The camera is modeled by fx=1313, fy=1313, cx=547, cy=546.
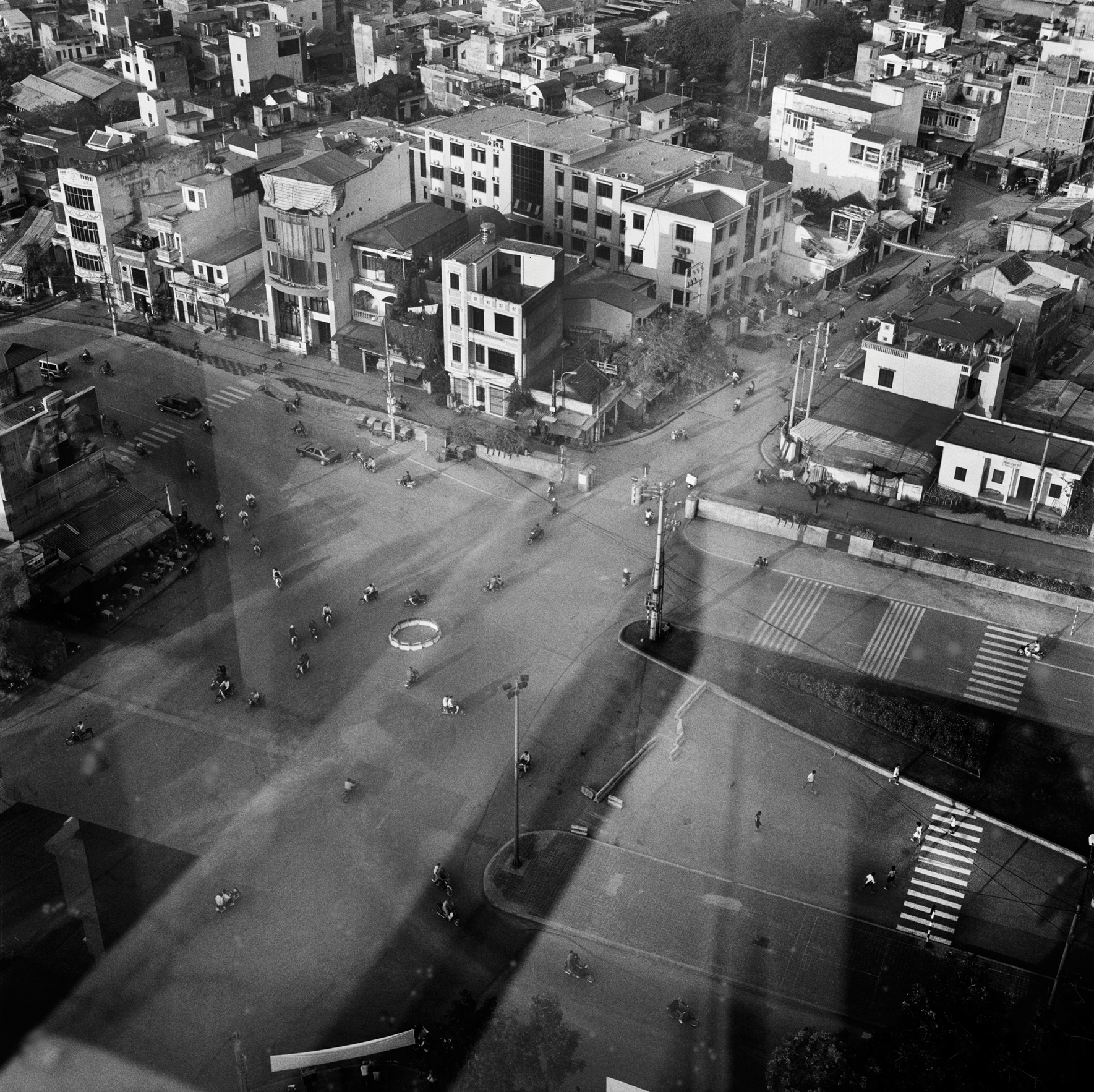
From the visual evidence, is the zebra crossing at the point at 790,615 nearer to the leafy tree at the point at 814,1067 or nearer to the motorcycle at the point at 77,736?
the leafy tree at the point at 814,1067

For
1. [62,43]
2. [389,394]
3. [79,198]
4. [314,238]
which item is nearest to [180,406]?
[389,394]

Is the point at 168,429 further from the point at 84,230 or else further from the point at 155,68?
the point at 155,68

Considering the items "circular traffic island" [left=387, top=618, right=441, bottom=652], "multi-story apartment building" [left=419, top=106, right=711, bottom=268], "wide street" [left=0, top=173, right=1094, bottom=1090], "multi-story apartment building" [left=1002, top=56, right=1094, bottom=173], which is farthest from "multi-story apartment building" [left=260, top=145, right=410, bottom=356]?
"multi-story apartment building" [left=1002, top=56, right=1094, bottom=173]

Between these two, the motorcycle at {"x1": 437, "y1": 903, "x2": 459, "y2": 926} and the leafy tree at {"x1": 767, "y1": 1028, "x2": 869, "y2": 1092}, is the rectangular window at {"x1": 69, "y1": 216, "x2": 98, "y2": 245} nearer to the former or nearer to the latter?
the motorcycle at {"x1": 437, "y1": 903, "x2": 459, "y2": 926}

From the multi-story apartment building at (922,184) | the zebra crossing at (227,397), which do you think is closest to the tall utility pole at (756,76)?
the multi-story apartment building at (922,184)

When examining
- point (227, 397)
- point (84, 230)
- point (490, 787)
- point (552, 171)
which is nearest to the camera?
point (490, 787)

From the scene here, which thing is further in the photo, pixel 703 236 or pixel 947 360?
pixel 703 236

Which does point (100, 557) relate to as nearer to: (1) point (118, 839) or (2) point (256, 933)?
(1) point (118, 839)

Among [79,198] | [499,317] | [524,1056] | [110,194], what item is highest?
[110,194]
